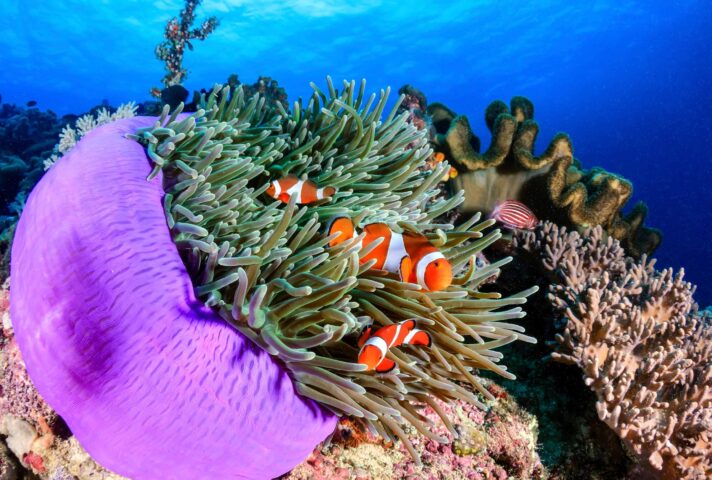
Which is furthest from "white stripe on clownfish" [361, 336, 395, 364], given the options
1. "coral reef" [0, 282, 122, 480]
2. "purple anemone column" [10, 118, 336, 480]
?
"coral reef" [0, 282, 122, 480]

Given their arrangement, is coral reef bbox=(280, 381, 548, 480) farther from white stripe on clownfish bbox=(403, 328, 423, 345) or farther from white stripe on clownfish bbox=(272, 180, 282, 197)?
white stripe on clownfish bbox=(272, 180, 282, 197)

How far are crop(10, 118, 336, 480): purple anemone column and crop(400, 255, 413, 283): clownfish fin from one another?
1.79ft

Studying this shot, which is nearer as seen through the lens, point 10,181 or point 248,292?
point 248,292

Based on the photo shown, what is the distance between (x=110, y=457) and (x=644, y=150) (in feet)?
133

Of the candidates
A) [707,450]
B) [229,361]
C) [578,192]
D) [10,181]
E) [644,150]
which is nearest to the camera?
[229,361]

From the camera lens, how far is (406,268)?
5.10 feet

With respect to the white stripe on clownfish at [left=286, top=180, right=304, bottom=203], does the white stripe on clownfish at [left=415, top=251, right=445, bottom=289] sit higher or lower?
lower

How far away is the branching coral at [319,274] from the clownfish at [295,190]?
8 cm

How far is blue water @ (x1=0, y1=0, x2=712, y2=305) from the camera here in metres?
30.6

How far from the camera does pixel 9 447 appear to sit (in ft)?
5.20

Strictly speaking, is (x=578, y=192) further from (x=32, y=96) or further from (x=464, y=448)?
(x=32, y=96)

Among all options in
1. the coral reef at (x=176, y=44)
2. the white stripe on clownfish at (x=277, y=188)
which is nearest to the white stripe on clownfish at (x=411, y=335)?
the white stripe on clownfish at (x=277, y=188)

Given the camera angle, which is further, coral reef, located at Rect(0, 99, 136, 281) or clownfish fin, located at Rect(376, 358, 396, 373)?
coral reef, located at Rect(0, 99, 136, 281)

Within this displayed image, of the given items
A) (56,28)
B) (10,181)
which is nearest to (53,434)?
(10,181)
